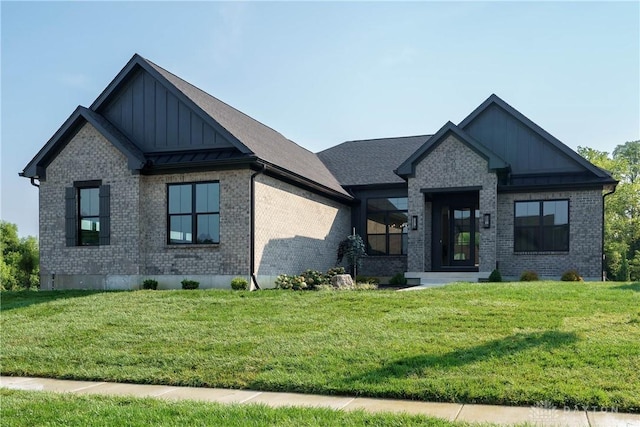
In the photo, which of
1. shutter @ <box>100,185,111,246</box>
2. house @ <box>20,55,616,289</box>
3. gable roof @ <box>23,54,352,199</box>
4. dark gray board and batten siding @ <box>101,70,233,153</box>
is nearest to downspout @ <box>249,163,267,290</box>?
house @ <box>20,55,616,289</box>

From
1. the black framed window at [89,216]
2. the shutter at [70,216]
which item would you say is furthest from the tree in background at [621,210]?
the shutter at [70,216]

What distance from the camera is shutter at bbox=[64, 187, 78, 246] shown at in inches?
723

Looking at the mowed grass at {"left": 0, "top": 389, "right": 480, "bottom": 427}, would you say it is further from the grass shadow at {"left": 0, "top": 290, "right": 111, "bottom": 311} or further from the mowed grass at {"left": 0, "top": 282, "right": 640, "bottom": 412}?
the grass shadow at {"left": 0, "top": 290, "right": 111, "bottom": 311}

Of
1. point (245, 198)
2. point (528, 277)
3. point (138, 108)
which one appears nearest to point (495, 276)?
point (528, 277)

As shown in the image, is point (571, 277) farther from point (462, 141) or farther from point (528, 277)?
point (462, 141)

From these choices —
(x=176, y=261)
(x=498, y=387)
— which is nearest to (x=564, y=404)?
(x=498, y=387)

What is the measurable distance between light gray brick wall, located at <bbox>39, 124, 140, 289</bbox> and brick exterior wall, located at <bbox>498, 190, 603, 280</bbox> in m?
12.6

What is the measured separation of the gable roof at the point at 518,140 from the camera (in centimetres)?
2042

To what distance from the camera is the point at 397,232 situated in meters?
23.5

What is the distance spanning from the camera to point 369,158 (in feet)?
88.5

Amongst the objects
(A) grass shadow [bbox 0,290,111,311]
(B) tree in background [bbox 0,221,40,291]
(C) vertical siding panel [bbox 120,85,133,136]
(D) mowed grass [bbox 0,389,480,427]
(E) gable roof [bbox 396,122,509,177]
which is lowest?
(B) tree in background [bbox 0,221,40,291]

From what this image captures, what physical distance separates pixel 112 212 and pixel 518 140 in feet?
47.7

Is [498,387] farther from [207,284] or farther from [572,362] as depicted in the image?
[207,284]

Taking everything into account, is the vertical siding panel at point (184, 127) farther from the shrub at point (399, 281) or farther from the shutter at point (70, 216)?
the shrub at point (399, 281)
